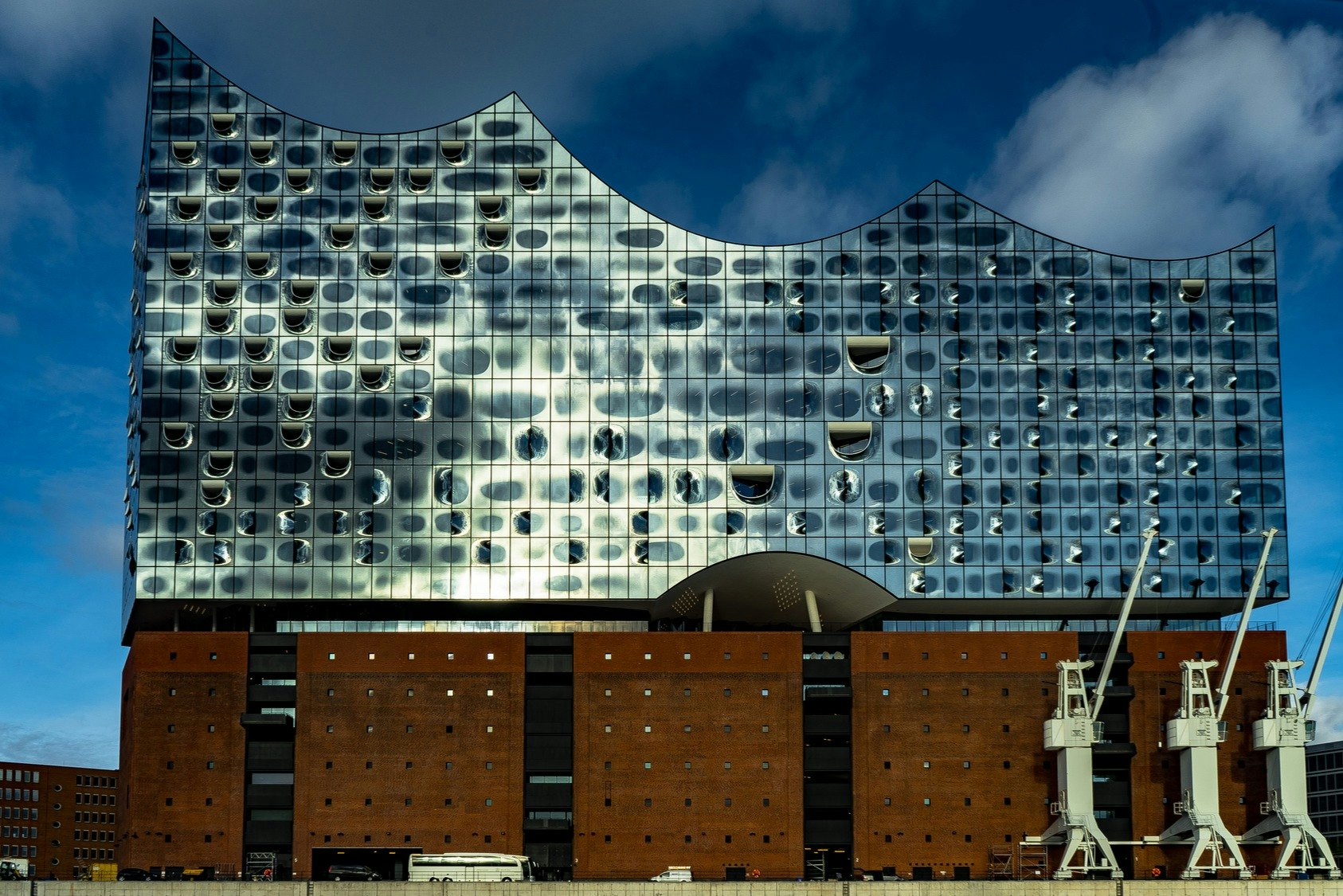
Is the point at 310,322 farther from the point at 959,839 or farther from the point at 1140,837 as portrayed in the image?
the point at 1140,837

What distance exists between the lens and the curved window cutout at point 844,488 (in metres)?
76.5

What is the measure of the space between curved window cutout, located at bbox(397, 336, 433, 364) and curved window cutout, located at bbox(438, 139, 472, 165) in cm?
893

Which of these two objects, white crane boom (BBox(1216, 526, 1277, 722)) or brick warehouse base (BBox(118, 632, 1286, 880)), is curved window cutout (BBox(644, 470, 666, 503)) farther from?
white crane boom (BBox(1216, 526, 1277, 722))

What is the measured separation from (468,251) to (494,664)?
19.7 metres

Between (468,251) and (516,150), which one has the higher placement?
(516,150)

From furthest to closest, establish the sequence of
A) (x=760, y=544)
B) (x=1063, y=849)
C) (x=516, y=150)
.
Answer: (x=516, y=150) → (x=760, y=544) → (x=1063, y=849)

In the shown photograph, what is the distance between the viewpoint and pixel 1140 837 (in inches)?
2835

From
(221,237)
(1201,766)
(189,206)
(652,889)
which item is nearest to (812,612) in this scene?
(652,889)

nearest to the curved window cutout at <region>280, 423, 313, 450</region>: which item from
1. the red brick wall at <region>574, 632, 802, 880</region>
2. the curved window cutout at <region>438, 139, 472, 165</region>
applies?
the curved window cutout at <region>438, 139, 472, 165</region>

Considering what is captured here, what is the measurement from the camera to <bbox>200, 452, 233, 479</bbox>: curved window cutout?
251 ft

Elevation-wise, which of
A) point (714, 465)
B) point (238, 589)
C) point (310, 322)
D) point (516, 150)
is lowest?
A: point (238, 589)

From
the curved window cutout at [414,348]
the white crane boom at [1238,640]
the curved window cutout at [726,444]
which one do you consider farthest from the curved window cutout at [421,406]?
the white crane boom at [1238,640]

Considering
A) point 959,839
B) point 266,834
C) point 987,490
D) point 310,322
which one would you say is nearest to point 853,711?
point 959,839

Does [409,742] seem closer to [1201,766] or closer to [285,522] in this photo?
[285,522]
